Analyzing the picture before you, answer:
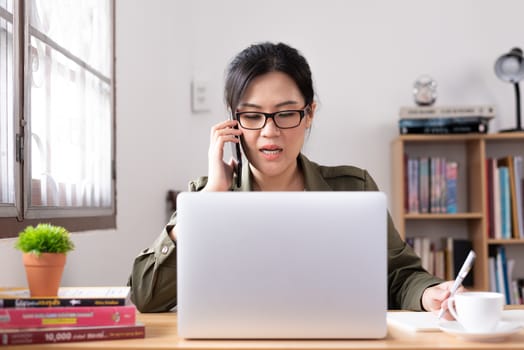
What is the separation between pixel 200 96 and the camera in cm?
373

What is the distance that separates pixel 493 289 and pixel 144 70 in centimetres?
203

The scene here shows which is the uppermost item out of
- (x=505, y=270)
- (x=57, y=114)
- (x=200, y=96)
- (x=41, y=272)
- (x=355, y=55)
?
(x=355, y=55)

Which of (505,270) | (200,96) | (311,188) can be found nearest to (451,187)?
(505,270)

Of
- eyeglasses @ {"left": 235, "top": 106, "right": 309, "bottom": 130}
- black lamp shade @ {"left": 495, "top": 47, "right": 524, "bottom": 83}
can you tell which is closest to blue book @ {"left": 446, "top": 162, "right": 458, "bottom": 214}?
black lamp shade @ {"left": 495, "top": 47, "right": 524, "bottom": 83}

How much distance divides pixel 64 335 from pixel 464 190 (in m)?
3.00

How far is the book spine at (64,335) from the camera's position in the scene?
100cm

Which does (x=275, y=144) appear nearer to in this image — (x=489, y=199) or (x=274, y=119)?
(x=274, y=119)

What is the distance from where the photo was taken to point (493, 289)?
3.44m

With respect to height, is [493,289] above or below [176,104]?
below

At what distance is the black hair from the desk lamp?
2050 mm

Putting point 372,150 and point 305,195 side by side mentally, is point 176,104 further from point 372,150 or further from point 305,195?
point 305,195

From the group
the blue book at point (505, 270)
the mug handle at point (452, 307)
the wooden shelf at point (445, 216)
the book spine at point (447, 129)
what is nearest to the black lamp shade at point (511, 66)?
the book spine at point (447, 129)

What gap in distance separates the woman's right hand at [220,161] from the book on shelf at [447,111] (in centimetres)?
192

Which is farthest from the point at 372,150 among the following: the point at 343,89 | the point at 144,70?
the point at 144,70
